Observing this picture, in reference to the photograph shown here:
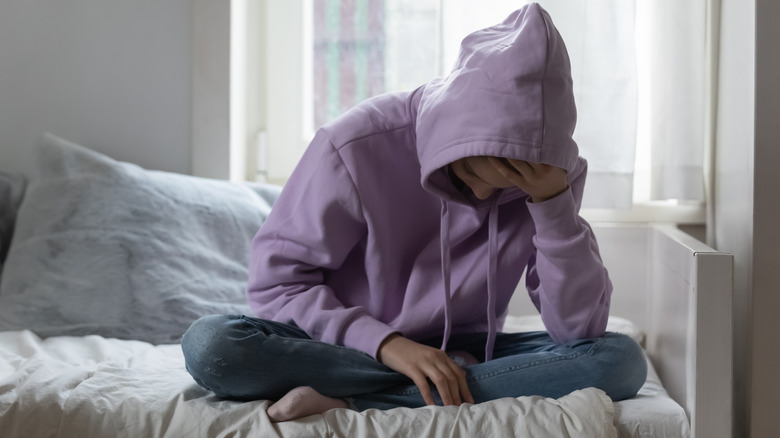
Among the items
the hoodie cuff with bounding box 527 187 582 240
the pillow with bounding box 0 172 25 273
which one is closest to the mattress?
the hoodie cuff with bounding box 527 187 582 240

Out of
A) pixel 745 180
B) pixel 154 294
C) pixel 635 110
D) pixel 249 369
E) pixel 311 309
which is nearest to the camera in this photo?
pixel 249 369

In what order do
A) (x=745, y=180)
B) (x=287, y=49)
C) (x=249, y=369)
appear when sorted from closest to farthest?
(x=249, y=369)
(x=745, y=180)
(x=287, y=49)

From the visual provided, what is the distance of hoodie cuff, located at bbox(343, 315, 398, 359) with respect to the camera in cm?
104

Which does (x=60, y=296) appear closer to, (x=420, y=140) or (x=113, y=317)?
(x=113, y=317)

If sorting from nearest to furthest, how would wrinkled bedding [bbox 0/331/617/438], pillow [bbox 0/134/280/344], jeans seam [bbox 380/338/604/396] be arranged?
wrinkled bedding [bbox 0/331/617/438] < jeans seam [bbox 380/338/604/396] < pillow [bbox 0/134/280/344]

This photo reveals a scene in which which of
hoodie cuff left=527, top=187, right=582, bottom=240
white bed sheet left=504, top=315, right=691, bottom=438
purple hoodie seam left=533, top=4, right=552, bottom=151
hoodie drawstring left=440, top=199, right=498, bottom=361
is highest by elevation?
purple hoodie seam left=533, top=4, right=552, bottom=151

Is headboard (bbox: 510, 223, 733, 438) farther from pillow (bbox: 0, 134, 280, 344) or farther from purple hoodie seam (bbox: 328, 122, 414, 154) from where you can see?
pillow (bbox: 0, 134, 280, 344)

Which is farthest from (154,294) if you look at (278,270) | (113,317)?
(278,270)

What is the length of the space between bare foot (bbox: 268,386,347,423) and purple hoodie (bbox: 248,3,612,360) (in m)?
0.10

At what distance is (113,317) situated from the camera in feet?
4.76

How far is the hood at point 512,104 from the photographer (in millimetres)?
961

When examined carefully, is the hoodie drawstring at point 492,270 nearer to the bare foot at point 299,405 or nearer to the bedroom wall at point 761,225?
the bare foot at point 299,405

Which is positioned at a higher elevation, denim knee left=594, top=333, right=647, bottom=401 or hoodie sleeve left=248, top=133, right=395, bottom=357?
hoodie sleeve left=248, top=133, right=395, bottom=357

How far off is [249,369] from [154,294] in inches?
22.9
